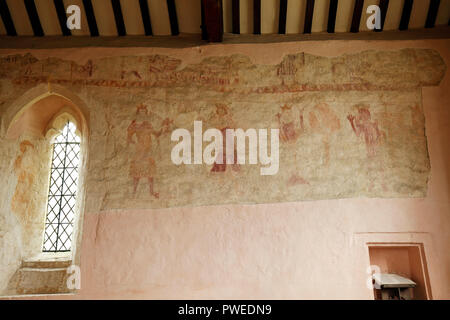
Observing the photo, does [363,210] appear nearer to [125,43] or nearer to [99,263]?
[99,263]

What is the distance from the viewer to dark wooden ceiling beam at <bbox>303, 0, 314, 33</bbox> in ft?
20.0

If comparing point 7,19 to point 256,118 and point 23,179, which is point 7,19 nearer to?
point 23,179

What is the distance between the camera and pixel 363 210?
17.8ft

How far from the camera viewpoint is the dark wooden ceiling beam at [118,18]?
614 cm

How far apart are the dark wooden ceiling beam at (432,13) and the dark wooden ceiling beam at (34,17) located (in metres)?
5.30

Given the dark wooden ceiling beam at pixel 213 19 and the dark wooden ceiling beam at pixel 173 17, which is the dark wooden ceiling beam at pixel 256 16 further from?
the dark wooden ceiling beam at pixel 173 17

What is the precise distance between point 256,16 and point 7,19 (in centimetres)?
341

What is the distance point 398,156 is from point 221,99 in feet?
7.68

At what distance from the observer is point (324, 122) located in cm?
587

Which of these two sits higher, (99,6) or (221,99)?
(99,6)

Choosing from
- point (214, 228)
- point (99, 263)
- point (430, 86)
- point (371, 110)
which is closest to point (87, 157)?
point (99, 263)

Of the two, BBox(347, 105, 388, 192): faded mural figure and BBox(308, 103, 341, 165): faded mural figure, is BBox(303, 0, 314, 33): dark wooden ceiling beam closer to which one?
BBox(308, 103, 341, 165): faded mural figure

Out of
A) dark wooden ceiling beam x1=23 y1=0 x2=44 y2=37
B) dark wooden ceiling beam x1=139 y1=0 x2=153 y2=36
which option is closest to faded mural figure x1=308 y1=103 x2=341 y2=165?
dark wooden ceiling beam x1=139 y1=0 x2=153 y2=36

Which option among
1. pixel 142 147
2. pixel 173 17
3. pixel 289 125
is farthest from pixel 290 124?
pixel 173 17
